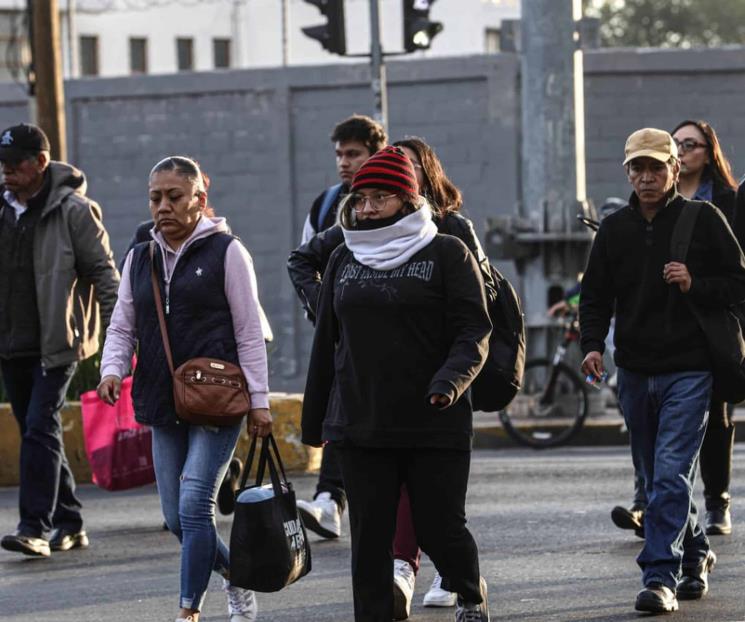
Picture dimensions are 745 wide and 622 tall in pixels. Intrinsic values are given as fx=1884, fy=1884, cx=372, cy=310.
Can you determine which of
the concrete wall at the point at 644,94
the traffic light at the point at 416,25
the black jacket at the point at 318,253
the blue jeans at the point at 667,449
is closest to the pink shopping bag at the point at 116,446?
the black jacket at the point at 318,253

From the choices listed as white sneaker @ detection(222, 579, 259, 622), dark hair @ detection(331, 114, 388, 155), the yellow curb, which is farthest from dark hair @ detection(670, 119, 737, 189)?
the yellow curb

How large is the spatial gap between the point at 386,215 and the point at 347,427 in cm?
68

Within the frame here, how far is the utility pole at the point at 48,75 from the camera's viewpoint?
1597 centimetres

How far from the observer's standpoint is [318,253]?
24.8 feet

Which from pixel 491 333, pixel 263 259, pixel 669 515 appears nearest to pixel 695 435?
pixel 669 515

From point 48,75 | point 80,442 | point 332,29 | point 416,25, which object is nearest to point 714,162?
point 80,442

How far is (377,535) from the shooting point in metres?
5.95

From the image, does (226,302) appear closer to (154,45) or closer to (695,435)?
(695,435)

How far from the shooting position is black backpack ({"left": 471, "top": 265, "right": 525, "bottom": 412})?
6.29 m

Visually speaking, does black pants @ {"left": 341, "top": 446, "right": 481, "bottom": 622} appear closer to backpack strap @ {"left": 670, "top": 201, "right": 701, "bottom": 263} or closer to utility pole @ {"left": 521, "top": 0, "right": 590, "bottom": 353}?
backpack strap @ {"left": 670, "top": 201, "right": 701, "bottom": 263}

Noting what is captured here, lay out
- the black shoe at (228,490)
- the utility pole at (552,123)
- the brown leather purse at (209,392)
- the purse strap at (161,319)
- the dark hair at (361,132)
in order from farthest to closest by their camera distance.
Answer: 1. the utility pole at (552,123)
2. the black shoe at (228,490)
3. the dark hair at (361,132)
4. the purse strap at (161,319)
5. the brown leather purse at (209,392)

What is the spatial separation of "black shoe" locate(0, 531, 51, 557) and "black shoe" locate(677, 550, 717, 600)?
Answer: 121 inches

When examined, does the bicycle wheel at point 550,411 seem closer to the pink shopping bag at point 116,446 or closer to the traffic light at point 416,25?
the traffic light at point 416,25

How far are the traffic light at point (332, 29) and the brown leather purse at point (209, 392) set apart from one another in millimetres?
7896
